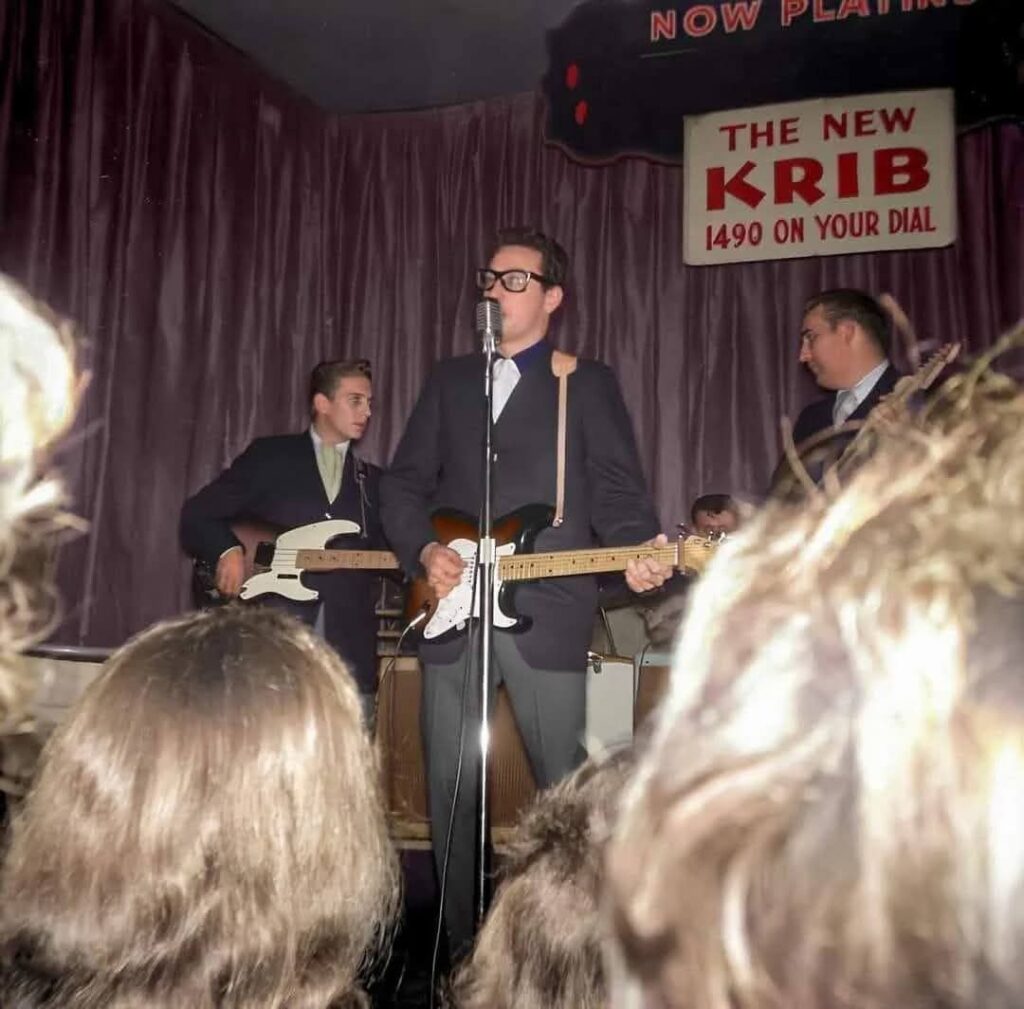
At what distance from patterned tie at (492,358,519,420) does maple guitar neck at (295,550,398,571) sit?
44.7 inches

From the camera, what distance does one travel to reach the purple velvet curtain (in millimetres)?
4117

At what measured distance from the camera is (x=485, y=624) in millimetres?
2344

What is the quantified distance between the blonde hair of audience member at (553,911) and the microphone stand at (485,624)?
135 centimetres

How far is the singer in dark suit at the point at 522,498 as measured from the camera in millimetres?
2496

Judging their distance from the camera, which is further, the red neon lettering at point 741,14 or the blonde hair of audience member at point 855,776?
the red neon lettering at point 741,14

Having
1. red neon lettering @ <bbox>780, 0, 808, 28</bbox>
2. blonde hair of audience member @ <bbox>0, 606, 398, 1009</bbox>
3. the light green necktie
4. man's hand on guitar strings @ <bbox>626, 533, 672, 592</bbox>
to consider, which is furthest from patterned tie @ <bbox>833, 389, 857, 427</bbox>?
blonde hair of audience member @ <bbox>0, 606, 398, 1009</bbox>

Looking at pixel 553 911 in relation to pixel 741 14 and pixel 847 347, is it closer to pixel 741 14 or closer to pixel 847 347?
pixel 847 347

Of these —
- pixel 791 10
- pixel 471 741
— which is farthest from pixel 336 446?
pixel 791 10

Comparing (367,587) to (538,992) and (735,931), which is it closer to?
(538,992)

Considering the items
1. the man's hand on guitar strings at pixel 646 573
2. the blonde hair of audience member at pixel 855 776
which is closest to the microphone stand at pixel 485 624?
the man's hand on guitar strings at pixel 646 573

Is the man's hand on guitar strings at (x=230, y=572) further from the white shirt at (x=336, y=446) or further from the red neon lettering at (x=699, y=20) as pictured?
the red neon lettering at (x=699, y=20)

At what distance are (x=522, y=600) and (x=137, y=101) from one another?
290cm

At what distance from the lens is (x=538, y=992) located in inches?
32.1

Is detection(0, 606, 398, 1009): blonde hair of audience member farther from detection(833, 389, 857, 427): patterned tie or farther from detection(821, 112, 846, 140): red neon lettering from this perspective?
detection(821, 112, 846, 140): red neon lettering
